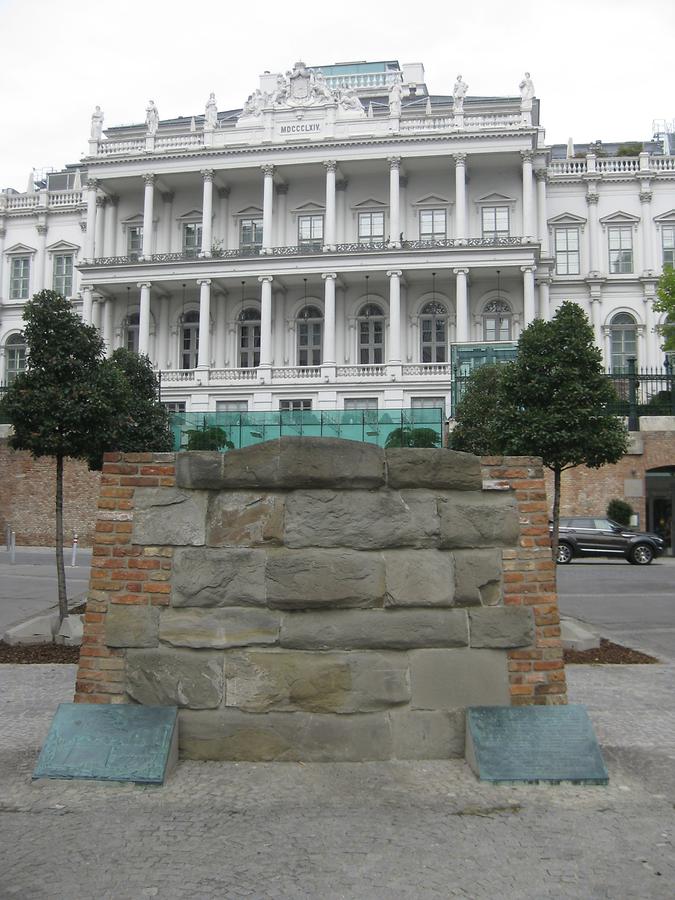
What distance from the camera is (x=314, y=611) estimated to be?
209 inches

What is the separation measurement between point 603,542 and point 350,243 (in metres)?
25.5

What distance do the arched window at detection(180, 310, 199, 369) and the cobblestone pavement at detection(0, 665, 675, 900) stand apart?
4178cm

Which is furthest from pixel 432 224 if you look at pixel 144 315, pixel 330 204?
pixel 144 315

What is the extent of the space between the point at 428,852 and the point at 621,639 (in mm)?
7893

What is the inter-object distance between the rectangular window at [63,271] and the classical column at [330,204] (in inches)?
756

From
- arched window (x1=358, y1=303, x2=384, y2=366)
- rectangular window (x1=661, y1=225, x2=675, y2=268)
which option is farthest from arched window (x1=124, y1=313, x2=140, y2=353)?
rectangular window (x1=661, y1=225, x2=675, y2=268)

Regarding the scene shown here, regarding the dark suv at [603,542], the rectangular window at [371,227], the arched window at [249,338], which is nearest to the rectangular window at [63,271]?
the arched window at [249,338]

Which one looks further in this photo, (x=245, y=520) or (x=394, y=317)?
(x=394, y=317)

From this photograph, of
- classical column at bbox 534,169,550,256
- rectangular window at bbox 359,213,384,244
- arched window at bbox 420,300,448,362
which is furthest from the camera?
classical column at bbox 534,169,550,256

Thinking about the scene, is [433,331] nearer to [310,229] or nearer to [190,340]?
[310,229]

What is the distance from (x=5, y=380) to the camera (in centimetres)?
4956

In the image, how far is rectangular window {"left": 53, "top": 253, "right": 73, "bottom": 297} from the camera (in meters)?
52.8

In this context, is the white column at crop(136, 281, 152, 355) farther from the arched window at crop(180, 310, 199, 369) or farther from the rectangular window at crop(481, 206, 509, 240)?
the rectangular window at crop(481, 206, 509, 240)

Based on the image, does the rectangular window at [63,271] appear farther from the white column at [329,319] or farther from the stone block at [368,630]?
the stone block at [368,630]
